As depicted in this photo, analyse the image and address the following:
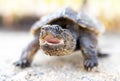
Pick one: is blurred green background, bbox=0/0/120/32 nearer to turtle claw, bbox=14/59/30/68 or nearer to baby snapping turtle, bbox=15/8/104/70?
baby snapping turtle, bbox=15/8/104/70

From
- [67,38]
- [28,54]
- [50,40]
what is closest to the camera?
[50,40]

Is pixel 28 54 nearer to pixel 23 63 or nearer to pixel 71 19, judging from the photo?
pixel 23 63

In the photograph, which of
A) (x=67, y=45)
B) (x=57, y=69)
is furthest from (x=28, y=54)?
(x=67, y=45)

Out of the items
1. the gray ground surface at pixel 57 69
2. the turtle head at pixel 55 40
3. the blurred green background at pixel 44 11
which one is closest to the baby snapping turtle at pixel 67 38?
the turtle head at pixel 55 40

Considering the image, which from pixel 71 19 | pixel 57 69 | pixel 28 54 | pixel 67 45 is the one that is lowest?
pixel 57 69

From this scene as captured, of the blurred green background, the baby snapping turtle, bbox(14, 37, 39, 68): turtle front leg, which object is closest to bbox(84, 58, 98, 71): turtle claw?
the baby snapping turtle

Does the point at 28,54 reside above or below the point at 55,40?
below
